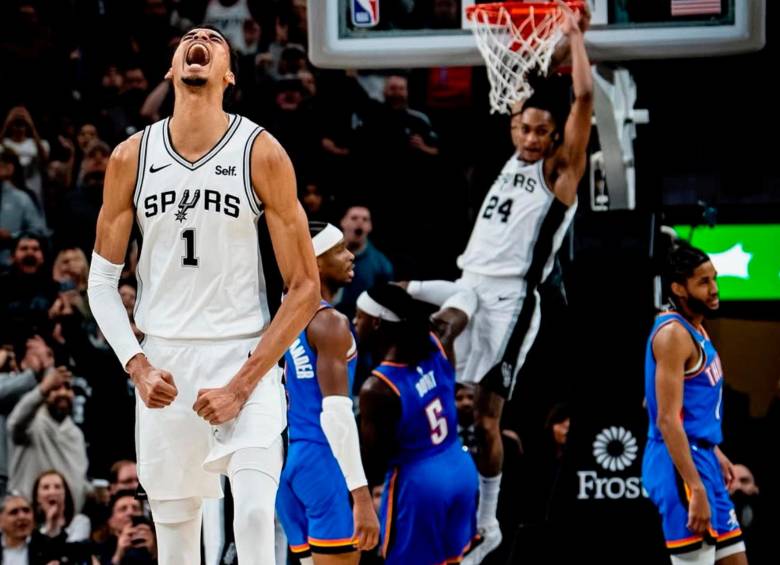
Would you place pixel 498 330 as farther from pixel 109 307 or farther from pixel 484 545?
pixel 109 307

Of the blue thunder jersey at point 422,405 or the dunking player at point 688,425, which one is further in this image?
the blue thunder jersey at point 422,405

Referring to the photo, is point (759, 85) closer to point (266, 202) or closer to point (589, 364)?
point (589, 364)

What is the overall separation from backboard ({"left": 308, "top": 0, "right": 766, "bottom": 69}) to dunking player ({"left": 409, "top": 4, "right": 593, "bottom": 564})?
453 mm

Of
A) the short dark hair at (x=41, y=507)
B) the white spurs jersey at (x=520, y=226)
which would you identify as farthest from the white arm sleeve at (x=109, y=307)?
the short dark hair at (x=41, y=507)

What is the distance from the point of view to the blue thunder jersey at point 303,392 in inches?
241

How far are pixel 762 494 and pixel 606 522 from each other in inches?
66.1

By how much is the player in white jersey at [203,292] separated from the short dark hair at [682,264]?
272cm

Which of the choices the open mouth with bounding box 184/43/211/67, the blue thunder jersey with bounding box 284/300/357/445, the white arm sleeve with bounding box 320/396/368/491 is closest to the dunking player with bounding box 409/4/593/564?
the blue thunder jersey with bounding box 284/300/357/445

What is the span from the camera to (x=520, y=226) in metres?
7.30

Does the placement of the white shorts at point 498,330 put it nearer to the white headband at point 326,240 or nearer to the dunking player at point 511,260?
the dunking player at point 511,260

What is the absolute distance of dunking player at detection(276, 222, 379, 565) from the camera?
574 centimetres

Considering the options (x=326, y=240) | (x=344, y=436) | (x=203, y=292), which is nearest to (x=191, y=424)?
(x=203, y=292)

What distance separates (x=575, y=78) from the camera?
666cm

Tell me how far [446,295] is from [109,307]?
11.5ft
